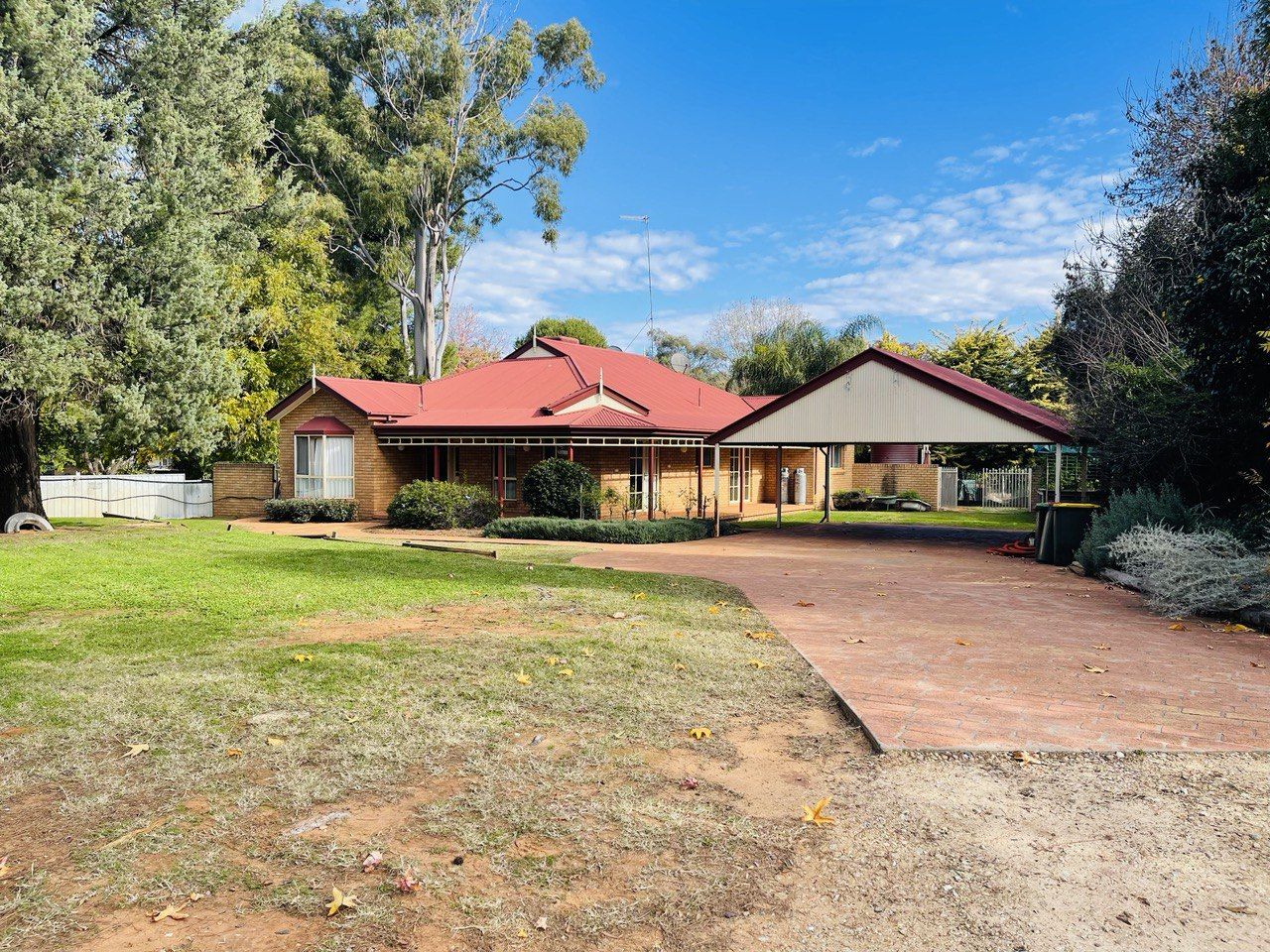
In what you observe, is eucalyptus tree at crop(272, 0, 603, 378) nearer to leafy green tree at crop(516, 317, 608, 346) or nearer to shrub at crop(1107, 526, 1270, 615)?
leafy green tree at crop(516, 317, 608, 346)

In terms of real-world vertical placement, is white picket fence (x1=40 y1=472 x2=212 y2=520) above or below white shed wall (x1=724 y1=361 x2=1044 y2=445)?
below

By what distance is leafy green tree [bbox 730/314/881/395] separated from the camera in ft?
128

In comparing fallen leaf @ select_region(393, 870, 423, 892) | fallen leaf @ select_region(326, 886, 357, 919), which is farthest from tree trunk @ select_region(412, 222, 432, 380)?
fallen leaf @ select_region(326, 886, 357, 919)

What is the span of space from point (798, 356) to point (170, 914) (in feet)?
124

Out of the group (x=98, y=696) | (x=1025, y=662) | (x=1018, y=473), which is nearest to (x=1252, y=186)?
(x=1025, y=662)

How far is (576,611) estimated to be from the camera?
9.80 metres

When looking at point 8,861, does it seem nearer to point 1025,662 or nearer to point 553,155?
point 1025,662

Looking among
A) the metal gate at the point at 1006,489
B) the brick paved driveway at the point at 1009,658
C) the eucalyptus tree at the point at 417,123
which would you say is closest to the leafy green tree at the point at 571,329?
the eucalyptus tree at the point at 417,123

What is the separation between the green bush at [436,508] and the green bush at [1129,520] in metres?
14.9

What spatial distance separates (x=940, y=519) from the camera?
2861cm

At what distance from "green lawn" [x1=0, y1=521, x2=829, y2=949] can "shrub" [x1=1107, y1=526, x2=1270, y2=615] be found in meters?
5.18

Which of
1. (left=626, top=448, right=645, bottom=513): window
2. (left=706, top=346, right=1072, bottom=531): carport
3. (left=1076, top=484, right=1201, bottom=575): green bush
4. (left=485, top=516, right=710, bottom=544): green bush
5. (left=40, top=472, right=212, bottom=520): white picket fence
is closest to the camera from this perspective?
(left=1076, top=484, right=1201, bottom=575): green bush

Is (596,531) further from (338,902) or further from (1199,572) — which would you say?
(338,902)

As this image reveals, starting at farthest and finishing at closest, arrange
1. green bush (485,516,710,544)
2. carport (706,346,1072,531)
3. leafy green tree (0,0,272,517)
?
green bush (485,516,710,544), carport (706,346,1072,531), leafy green tree (0,0,272,517)
